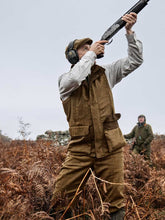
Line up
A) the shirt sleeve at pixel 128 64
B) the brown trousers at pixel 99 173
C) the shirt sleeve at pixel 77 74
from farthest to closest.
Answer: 1. the shirt sleeve at pixel 128 64
2. the brown trousers at pixel 99 173
3. the shirt sleeve at pixel 77 74

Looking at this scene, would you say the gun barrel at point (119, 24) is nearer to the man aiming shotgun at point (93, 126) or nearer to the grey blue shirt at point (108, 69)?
the man aiming shotgun at point (93, 126)

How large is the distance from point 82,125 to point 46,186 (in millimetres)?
848

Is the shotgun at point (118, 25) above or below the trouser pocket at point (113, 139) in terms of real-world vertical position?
above

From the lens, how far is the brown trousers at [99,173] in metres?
2.51

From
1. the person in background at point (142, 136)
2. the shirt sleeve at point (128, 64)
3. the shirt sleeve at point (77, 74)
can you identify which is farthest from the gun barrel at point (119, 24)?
the person in background at point (142, 136)

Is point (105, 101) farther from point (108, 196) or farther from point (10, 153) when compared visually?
point (10, 153)

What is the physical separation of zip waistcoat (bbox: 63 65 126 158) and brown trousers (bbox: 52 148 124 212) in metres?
0.10

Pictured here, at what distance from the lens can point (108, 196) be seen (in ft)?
8.26

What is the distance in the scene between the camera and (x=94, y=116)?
247cm

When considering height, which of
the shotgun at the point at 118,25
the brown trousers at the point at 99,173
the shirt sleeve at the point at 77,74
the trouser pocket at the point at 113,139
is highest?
the shotgun at the point at 118,25

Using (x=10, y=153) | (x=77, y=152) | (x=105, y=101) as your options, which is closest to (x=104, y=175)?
(x=77, y=152)

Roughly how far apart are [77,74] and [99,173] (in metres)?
1.10

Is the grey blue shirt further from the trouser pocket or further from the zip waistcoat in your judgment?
the trouser pocket

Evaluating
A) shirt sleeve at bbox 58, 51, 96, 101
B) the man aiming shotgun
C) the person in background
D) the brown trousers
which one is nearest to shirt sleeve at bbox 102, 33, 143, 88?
the man aiming shotgun
